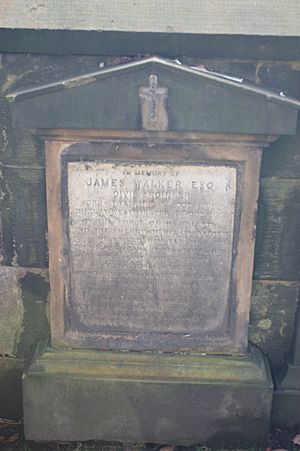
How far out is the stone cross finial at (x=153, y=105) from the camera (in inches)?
100

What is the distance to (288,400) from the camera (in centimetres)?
321

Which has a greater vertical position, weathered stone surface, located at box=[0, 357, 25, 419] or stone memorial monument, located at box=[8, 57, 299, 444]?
stone memorial monument, located at box=[8, 57, 299, 444]

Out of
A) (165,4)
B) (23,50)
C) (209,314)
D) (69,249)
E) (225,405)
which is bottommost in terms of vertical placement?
(225,405)

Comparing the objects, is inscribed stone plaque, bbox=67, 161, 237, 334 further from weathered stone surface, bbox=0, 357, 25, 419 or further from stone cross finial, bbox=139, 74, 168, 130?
weathered stone surface, bbox=0, 357, 25, 419

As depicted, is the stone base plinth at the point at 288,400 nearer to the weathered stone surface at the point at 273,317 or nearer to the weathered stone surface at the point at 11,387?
the weathered stone surface at the point at 273,317

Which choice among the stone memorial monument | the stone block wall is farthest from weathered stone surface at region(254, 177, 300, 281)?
the stone memorial monument

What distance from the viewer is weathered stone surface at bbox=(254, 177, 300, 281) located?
294cm

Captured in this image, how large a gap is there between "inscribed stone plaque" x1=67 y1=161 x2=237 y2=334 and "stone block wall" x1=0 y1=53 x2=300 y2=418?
0.21 m

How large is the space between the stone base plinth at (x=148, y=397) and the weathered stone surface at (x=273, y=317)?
12 cm

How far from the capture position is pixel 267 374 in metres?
3.08

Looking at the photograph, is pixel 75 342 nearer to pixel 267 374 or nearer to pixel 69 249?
pixel 69 249

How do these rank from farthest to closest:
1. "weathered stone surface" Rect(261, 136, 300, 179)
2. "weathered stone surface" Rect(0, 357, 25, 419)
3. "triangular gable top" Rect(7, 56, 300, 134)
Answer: "weathered stone surface" Rect(0, 357, 25, 419) → "weathered stone surface" Rect(261, 136, 300, 179) → "triangular gable top" Rect(7, 56, 300, 134)

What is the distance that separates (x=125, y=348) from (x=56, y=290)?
552 millimetres

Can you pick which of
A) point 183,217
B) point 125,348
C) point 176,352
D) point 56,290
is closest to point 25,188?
point 56,290
